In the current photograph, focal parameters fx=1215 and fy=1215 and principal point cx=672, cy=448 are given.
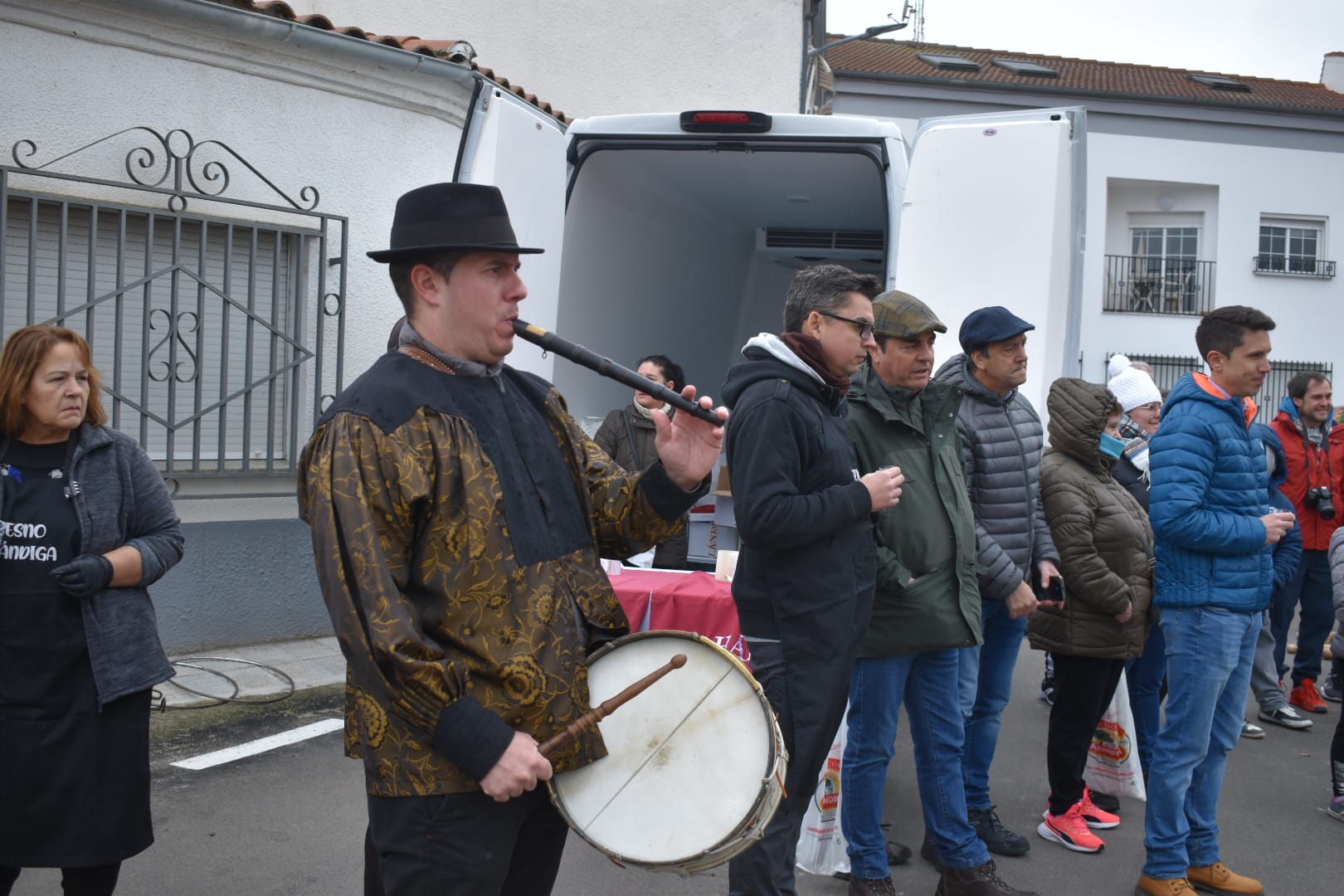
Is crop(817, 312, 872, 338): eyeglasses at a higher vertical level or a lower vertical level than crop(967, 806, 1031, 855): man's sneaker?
higher

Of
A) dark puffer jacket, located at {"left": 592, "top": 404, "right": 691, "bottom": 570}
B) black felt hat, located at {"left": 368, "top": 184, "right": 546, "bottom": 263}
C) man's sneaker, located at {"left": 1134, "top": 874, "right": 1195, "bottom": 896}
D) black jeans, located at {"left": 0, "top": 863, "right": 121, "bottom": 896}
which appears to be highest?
black felt hat, located at {"left": 368, "top": 184, "right": 546, "bottom": 263}

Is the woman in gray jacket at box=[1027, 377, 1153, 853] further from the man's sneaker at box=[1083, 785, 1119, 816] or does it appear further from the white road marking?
the white road marking

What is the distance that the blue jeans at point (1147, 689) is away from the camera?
505 cm

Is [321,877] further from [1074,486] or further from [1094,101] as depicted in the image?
[1094,101]

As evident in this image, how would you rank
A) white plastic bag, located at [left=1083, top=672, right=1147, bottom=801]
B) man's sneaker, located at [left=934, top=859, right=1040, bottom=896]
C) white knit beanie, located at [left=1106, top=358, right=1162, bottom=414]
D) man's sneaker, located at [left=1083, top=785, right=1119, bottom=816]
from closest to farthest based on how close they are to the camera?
man's sneaker, located at [left=934, top=859, right=1040, bottom=896]
white plastic bag, located at [left=1083, top=672, right=1147, bottom=801]
man's sneaker, located at [left=1083, top=785, right=1119, bottom=816]
white knit beanie, located at [left=1106, top=358, right=1162, bottom=414]

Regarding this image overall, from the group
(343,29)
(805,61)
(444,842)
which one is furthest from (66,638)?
(805,61)

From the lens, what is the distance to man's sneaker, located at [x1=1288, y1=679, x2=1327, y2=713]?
279 inches

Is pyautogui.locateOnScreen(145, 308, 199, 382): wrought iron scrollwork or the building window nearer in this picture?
pyautogui.locateOnScreen(145, 308, 199, 382): wrought iron scrollwork

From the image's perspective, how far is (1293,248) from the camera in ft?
78.5

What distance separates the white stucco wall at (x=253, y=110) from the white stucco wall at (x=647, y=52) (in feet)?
15.5

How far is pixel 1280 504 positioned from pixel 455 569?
5.68 m

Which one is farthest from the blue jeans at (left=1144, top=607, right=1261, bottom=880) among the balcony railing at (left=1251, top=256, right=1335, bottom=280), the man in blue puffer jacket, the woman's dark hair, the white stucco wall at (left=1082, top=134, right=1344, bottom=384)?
the balcony railing at (left=1251, top=256, right=1335, bottom=280)

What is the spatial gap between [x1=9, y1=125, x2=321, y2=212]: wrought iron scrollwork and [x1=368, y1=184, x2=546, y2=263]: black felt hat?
4716mm

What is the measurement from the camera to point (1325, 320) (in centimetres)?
2353
